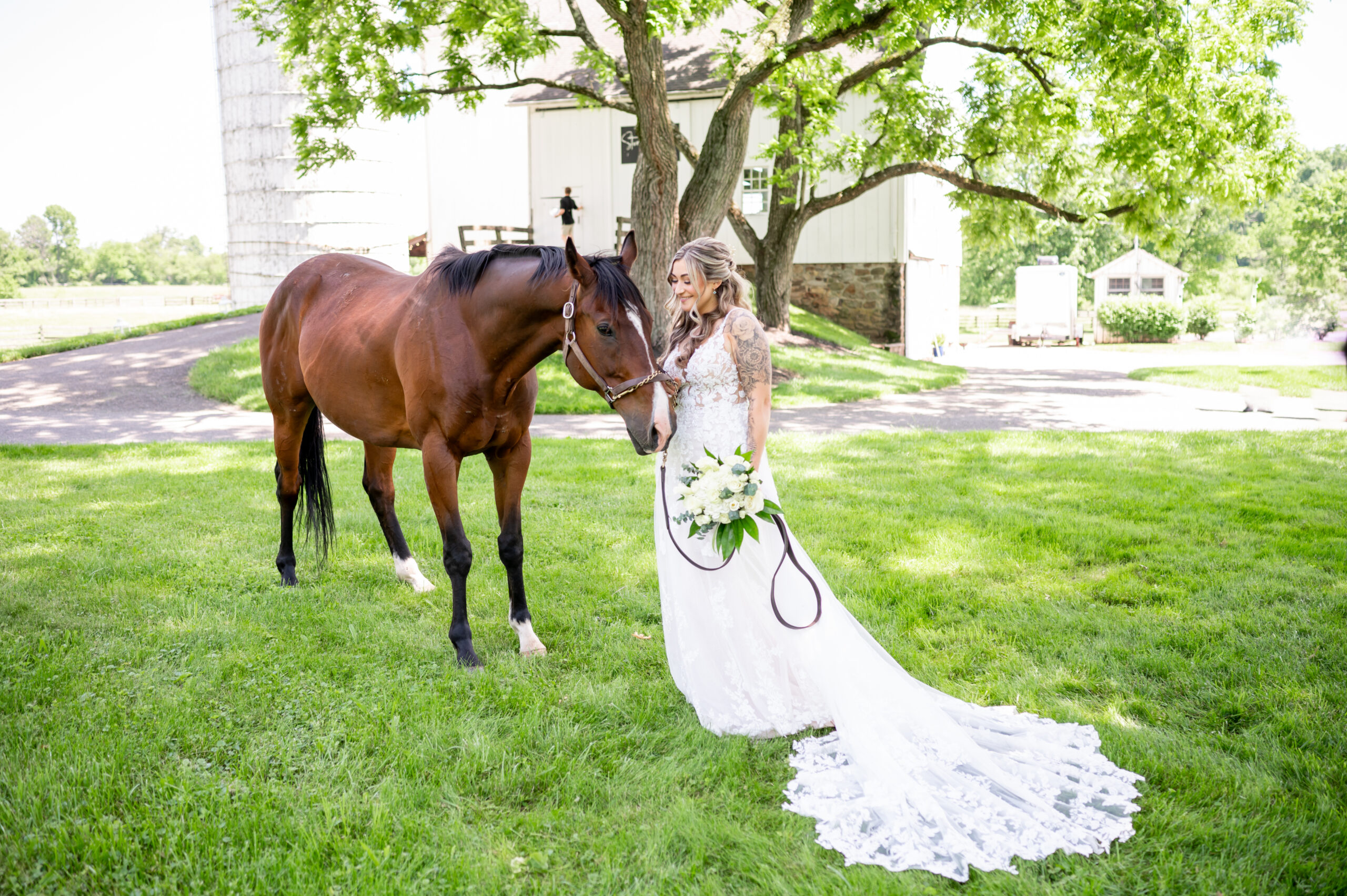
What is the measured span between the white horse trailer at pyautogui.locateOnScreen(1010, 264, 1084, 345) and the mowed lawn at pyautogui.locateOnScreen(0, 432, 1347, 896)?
30.0 metres

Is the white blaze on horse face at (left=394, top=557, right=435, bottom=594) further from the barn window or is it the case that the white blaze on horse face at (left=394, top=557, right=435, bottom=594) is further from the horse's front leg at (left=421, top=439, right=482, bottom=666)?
the barn window

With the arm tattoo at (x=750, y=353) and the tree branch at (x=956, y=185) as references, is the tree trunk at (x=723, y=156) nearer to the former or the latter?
the tree branch at (x=956, y=185)

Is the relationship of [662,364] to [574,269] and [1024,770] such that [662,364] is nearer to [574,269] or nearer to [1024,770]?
[574,269]

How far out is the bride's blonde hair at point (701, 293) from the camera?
11.6 ft

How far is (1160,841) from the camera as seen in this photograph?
8.60 feet

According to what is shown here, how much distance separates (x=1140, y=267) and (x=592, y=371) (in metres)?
41.9

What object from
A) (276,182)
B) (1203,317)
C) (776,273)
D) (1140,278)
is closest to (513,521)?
(776,273)

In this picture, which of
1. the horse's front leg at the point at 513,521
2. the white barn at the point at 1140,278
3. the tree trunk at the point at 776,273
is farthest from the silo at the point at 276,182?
the white barn at the point at 1140,278

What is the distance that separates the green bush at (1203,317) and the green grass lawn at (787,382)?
70.4ft

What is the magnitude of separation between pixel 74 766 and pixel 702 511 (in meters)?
2.41

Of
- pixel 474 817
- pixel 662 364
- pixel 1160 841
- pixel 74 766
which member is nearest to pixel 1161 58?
pixel 662 364

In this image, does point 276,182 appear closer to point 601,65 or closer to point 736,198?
point 736,198

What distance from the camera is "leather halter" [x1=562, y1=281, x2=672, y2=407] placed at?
3531 mm

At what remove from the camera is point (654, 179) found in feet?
40.3
